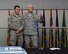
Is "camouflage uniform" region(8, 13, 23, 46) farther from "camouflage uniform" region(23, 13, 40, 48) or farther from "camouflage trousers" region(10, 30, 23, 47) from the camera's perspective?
"camouflage uniform" region(23, 13, 40, 48)

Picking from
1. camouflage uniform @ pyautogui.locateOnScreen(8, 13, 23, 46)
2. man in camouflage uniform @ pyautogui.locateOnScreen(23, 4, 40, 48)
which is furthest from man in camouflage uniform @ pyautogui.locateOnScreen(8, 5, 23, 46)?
man in camouflage uniform @ pyautogui.locateOnScreen(23, 4, 40, 48)

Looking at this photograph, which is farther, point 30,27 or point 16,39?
point 16,39

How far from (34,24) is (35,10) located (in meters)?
1.10

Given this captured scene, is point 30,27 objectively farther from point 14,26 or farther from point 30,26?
point 14,26

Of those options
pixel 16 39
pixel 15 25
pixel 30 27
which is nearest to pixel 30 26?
pixel 30 27

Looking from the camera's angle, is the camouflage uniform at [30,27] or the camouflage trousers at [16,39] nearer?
the camouflage uniform at [30,27]

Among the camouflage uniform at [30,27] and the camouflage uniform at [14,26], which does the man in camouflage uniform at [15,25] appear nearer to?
the camouflage uniform at [14,26]

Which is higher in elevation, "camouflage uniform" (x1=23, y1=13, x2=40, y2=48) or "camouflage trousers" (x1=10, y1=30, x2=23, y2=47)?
"camouflage uniform" (x1=23, y1=13, x2=40, y2=48)

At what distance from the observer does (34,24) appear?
5527 mm

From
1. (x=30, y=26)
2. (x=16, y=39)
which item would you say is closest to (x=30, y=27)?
(x=30, y=26)

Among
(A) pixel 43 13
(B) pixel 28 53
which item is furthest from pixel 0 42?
(B) pixel 28 53

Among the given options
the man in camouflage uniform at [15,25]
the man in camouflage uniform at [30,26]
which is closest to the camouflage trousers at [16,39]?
the man in camouflage uniform at [15,25]

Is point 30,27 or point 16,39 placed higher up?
point 30,27

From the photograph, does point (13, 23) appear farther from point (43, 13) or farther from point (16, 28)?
point (43, 13)
